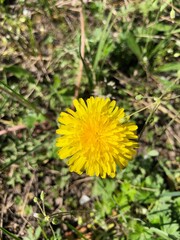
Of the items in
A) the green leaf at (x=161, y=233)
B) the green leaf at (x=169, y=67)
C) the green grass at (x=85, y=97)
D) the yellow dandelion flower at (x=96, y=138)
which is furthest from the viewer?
the green leaf at (x=169, y=67)

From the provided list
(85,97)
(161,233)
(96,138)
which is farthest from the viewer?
(85,97)

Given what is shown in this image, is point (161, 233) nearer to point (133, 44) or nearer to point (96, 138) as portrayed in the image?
point (96, 138)

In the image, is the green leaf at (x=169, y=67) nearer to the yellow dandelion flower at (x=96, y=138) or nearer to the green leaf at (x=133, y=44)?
the green leaf at (x=133, y=44)

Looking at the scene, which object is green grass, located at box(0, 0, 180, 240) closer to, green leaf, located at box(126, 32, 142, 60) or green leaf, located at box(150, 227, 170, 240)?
green leaf, located at box(126, 32, 142, 60)

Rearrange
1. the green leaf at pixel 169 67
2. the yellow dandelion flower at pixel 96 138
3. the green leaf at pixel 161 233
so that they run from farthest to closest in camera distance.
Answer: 1. the green leaf at pixel 169 67
2. the green leaf at pixel 161 233
3. the yellow dandelion flower at pixel 96 138

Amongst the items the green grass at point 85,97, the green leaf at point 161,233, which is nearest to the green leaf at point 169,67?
the green grass at point 85,97

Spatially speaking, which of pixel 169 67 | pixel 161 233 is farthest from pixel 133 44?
pixel 161 233
